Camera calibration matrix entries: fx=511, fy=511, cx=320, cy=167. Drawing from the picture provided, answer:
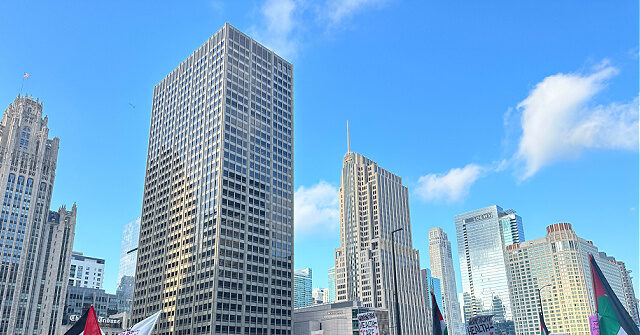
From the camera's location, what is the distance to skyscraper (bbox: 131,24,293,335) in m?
141

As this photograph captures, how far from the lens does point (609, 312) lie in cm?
2838

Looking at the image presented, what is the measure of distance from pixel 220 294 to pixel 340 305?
181 feet

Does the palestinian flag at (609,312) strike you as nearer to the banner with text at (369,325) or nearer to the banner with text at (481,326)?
the banner with text at (481,326)

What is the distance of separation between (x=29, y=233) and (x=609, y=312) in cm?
19041

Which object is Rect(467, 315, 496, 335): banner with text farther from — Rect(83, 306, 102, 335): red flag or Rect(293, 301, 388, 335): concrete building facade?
Rect(293, 301, 388, 335): concrete building facade

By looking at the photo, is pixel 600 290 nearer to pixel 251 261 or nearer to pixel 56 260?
pixel 251 261

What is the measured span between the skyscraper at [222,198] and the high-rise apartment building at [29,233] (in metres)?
38.8

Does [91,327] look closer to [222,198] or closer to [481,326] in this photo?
[481,326]

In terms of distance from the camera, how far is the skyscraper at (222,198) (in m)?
141

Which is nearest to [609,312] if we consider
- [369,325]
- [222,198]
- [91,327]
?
[369,325]

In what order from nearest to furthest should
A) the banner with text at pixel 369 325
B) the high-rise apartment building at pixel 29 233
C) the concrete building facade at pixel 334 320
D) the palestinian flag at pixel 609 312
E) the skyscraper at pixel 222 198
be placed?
the palestinian flag at pixel 609 312, the banner with text at pixel 369 325, the skyscraper at pixel 222 198, the concrete building facade at pixel 334 320, the high-rise apartment building at pixel 29 233

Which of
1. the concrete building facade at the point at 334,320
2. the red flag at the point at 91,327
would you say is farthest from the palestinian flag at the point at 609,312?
the concrete building facade at the point at 334,320

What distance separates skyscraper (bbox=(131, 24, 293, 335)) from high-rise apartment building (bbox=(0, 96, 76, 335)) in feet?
127

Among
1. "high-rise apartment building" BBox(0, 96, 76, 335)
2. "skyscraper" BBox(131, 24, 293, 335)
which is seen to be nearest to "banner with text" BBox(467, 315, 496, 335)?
"skyscraper" BBox(131, 24, 293, 335)
